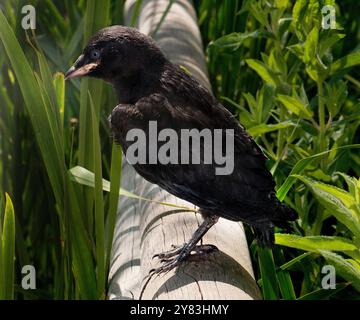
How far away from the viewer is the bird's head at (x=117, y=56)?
2.54 meters

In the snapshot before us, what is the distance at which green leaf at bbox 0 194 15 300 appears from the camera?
211cm

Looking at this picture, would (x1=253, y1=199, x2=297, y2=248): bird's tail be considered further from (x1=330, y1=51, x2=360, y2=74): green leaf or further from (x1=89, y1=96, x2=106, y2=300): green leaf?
(x1=330, y1=51, x2=360, y2=74): green leaf

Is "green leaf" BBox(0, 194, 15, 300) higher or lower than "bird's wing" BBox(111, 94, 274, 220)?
lower

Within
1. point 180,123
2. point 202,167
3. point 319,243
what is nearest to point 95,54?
point 180,123

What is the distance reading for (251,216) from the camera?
2.29 meters

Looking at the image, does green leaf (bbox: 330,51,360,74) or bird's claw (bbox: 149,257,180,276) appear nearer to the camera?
bird's claw (bbox: 149,257,180,276)

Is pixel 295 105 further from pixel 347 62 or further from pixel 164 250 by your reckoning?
pixel 164 250

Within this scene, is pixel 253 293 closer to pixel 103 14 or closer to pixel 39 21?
pixel 103 14

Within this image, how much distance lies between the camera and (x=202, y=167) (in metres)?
2.34

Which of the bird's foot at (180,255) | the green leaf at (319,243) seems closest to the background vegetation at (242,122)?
the green leaf at (319,243)

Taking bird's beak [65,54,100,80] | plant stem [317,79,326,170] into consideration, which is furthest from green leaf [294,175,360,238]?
bird's beak [65,54,100,80]

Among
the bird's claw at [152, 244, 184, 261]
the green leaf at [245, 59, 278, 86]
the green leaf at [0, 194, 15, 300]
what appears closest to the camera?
the green leaf at [0, 194, 15, 300]

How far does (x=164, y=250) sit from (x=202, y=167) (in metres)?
0.26
